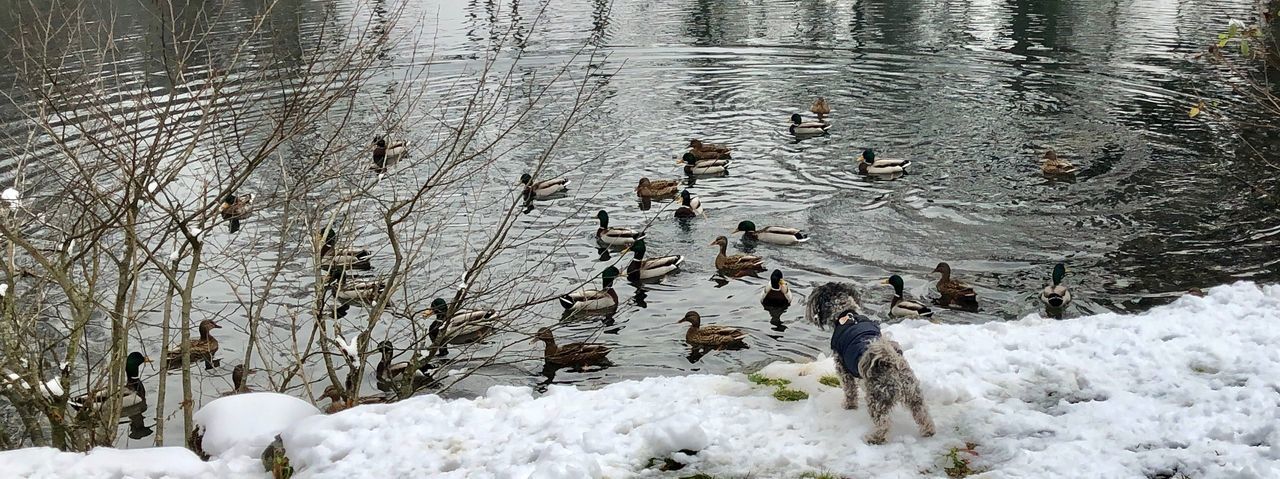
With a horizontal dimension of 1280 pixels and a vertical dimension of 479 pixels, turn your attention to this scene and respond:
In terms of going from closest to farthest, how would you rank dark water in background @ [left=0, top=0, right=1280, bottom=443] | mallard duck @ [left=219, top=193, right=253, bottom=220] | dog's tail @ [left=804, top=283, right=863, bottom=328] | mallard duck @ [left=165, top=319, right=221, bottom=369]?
dog's tail @ [left=804, top=283, right=863, bottom=328], mallard duck @ [left=219, top=193, right=253, bottom=220], mallard duck @ [left=165, top=319, right=221, bottom=369], dark water in background @ [left=0, top=0, right=1280, bottom=443]

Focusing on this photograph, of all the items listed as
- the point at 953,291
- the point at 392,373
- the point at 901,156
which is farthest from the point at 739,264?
the point at 901,156

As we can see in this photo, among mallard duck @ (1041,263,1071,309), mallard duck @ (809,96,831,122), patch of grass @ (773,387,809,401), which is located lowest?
mallard duck @ (1041,263,1071,309)

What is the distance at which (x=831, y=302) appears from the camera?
7.32m

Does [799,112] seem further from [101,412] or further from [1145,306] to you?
[101,412]

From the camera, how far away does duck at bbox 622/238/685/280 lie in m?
15.1

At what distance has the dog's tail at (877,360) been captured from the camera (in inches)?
262

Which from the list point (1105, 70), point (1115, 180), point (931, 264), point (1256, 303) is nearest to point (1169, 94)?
point (1105, 70)

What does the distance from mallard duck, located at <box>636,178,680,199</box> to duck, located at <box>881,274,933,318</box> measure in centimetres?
545

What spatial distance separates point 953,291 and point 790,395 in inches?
276

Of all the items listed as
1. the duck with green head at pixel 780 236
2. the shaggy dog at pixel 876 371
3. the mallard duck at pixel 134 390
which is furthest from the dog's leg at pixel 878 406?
the duck with green head at pixel 780 236

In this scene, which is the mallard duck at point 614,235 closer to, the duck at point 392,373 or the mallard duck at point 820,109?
the duck at point 392,373

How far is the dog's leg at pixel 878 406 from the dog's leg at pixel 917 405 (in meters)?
0.11

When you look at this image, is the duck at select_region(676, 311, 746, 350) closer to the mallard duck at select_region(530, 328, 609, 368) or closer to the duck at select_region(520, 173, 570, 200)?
the mallard duck at select_region(530, 328, 609, 368)

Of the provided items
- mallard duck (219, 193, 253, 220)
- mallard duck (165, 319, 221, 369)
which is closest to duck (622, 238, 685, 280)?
mallard duck (219, 193, 253, 220)
